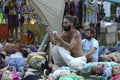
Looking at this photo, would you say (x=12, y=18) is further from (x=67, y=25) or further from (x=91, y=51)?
(x=67, y=25)

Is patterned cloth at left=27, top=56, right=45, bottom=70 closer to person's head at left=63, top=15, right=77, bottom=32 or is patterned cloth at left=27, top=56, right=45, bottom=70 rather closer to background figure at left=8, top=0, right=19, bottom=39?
person's head at left=63, top=15, right=77, bottom=32

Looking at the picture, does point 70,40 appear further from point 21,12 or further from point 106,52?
point 21,12

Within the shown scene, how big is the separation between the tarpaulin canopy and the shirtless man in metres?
1.44

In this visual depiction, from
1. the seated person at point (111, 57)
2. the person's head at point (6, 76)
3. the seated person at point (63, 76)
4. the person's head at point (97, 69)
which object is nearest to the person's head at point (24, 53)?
the seated person at point (111, 57)

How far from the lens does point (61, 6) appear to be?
1131 centimetres

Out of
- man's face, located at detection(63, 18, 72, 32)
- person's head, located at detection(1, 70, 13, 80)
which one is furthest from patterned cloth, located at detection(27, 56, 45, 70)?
person's head, located at detection(1, 70, 13, 80)

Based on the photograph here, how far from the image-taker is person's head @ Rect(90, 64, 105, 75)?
858cm

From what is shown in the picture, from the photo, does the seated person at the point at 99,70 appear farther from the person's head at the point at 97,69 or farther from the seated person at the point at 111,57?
the seated person at the point at 111,57

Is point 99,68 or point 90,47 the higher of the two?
point 90,47

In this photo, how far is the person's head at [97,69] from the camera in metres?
8.58

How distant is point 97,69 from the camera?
8.64 m

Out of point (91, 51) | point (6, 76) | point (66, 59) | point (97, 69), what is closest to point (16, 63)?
point (66, 59)

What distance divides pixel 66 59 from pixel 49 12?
2.21m

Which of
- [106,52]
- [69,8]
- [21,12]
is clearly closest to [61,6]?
[106,52]
